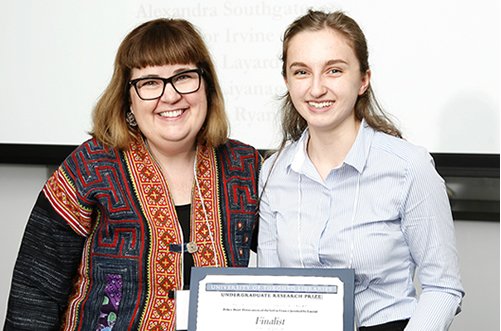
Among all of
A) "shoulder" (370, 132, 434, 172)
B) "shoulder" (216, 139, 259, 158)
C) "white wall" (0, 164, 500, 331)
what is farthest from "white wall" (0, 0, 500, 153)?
"shoulder" (370, 132, 434, 172)

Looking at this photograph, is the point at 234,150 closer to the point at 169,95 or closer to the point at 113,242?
the point at 169,95

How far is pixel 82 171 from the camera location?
2.03 metres

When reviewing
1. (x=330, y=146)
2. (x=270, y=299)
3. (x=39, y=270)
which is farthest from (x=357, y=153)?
(x=39, y=270)

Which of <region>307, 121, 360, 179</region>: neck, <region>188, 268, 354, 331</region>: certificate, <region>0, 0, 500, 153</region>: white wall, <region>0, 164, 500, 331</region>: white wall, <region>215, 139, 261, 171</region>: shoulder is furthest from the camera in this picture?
<region>0, 164, 500, 331</region>: white wall

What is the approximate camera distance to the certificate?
1.79 metres

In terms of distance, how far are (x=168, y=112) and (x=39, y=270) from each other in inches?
19.0

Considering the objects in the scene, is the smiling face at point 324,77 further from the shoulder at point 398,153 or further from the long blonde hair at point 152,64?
the long blonde hair at point 152,64

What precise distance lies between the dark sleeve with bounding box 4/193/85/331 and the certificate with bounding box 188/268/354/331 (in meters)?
0.37

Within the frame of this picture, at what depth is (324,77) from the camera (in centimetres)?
184

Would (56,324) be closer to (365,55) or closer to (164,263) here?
(164,263)

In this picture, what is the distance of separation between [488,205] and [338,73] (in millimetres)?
1386

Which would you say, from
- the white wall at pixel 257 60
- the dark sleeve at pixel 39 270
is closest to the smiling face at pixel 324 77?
the dark sleeve at pixel 39 270

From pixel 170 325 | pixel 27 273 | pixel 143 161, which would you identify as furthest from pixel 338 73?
pixel 27 273

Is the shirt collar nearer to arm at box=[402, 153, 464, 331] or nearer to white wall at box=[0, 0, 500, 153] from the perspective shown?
arm at box=[402, 153, 464, 331]
